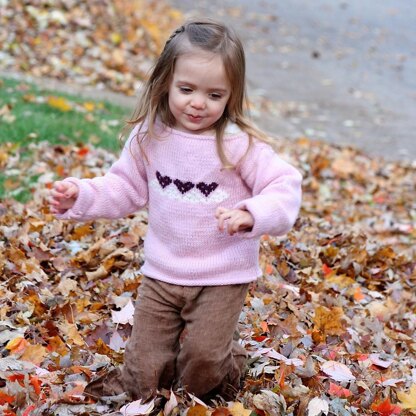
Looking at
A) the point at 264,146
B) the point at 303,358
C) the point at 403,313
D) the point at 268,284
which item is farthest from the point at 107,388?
the point at 403,313

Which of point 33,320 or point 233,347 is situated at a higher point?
point 233,347

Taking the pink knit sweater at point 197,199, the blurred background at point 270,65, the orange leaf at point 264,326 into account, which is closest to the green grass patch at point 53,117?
the blurred background at point 270,65

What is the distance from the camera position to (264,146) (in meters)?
3.15

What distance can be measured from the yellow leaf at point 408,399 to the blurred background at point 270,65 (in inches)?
289

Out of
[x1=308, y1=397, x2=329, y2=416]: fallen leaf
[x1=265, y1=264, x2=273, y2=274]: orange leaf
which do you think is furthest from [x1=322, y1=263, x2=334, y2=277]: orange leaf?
[x1=308, y1=397, x2=329, y2=416]: fallen leaf

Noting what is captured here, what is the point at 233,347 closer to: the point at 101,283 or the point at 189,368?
the point at 189,368

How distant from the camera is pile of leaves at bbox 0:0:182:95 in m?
11.6

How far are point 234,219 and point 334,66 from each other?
14.2 metres

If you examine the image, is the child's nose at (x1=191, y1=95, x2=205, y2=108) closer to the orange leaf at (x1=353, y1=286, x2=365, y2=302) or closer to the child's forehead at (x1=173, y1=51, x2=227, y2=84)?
the child's forehead at (x1=173, y1=51, x2=227, y2=84)

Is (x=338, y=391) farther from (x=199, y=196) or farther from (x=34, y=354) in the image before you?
(x=34, y=354)

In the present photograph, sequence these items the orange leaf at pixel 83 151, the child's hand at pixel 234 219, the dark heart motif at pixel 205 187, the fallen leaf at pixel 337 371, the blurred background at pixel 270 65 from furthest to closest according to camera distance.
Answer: the blurred background at pixel 270 65 → the orange leaf at pixel 83 151 → the fallen leaf at pixel 337 371 → the dark heart motif at pixel 205 187 → the child's hand at pixel 234 219

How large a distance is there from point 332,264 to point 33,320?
225 cm

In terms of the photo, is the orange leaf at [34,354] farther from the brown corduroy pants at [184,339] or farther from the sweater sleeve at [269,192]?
the sweater sleeve at [269,192]

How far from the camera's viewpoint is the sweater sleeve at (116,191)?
3246mm
